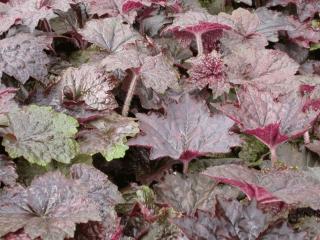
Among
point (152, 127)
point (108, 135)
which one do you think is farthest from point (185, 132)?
point (108, 135)

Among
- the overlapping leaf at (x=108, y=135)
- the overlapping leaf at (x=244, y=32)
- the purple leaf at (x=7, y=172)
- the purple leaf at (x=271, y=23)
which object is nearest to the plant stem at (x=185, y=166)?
the overlapping leaf at (x=108, y=135)

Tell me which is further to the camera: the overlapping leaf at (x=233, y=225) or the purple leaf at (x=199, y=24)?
the purple leaf at (x=199, y=24)

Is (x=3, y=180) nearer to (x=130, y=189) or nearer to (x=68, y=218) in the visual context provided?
(x=68, y=218)

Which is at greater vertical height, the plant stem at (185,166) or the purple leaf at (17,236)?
the purple leaf at (17,236)

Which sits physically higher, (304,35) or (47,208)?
(304,35)

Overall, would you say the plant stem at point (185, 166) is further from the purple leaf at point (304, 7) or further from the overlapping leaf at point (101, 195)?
the purple leaf at point (304, 7)

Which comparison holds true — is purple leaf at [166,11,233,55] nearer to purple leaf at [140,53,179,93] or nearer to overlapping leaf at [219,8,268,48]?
overlapping leaf at [219,8,268,48]

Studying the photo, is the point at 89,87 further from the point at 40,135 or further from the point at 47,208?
the point at 47,208
